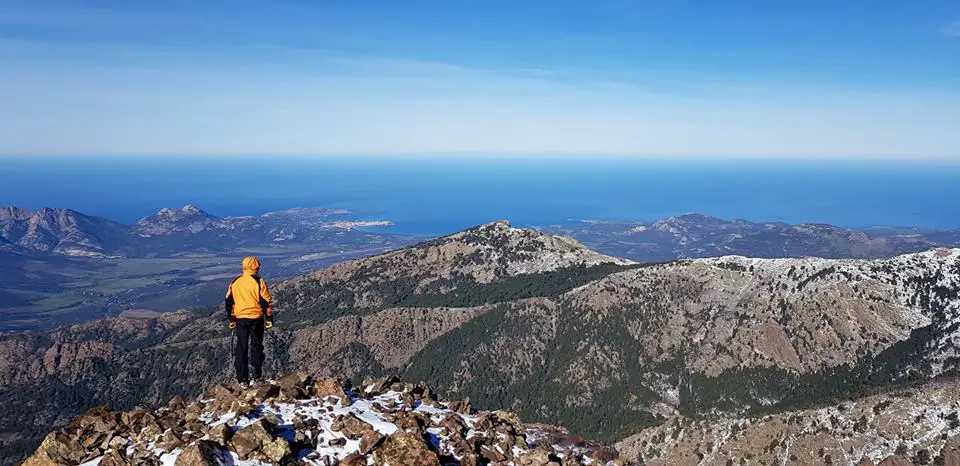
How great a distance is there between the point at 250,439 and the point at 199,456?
1.62 m

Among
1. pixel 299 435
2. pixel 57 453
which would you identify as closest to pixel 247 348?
pixel 299 435

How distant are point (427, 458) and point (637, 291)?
105 m

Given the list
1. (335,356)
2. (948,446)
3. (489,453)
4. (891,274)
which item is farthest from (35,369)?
(891,274)

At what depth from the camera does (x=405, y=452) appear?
18594 millimetres

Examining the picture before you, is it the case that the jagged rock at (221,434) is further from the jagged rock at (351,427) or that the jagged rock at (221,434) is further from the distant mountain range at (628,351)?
the distant mountain range at (628,351)

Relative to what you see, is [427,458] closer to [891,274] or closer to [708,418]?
[708,418]

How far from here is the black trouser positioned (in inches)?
931

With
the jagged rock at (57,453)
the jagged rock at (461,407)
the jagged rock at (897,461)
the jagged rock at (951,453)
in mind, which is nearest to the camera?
the jagged rock at (57,453)

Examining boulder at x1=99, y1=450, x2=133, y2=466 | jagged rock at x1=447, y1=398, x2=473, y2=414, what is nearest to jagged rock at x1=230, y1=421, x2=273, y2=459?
boulder at x1=99, y1=450, x2=133, y2=466

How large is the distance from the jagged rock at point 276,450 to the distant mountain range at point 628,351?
52.3 m

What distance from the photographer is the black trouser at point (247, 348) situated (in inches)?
931

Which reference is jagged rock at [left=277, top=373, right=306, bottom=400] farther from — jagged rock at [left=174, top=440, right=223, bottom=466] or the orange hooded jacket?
jagged rock at [left=174, top=440, right=223, bottom=466]

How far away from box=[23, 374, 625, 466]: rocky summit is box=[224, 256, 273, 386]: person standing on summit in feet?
4.61

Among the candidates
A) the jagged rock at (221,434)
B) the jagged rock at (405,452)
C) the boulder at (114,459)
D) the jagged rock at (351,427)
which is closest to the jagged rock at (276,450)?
the jagged rock at (221,434)
